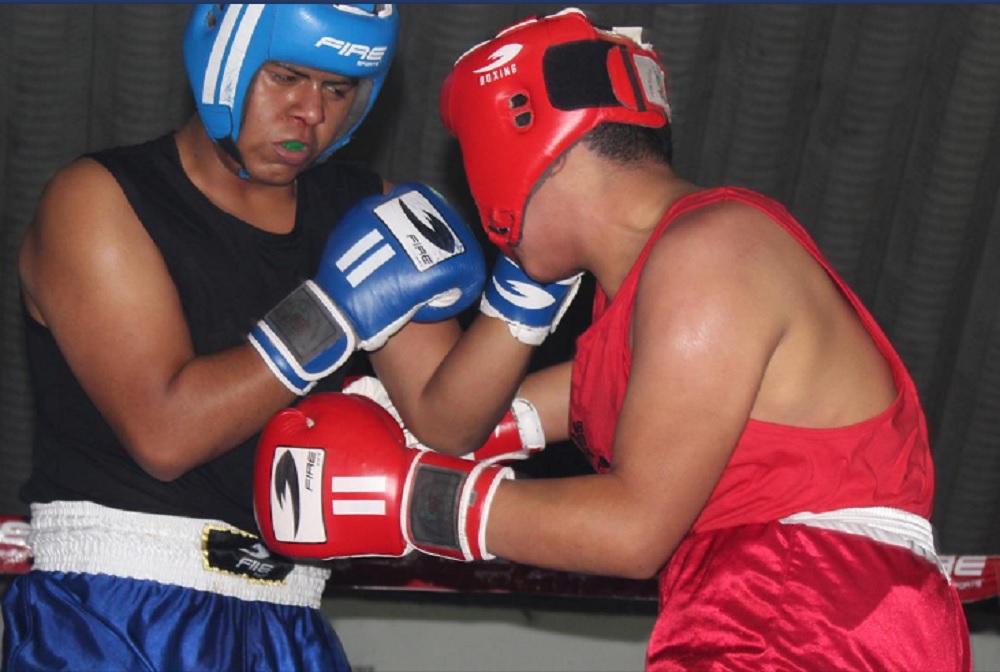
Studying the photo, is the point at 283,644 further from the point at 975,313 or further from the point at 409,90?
the point at 975,313

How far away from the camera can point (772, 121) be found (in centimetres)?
385

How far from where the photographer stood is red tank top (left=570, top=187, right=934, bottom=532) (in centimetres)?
204

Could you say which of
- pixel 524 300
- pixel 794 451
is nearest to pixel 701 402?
pixel 794 451

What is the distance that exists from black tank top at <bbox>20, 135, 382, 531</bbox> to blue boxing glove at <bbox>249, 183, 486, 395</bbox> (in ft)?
0.29

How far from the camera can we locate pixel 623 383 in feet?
6.94

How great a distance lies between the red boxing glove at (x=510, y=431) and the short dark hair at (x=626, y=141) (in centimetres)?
72

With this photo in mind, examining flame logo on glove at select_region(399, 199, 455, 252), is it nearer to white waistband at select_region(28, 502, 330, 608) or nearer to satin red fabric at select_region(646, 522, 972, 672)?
white waistband at select_region(28, 502, 330, 608)

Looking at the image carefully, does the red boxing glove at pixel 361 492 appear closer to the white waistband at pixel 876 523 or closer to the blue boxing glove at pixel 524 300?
the blue boxing glove at pixel 524 300

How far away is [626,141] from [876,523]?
2.17ft

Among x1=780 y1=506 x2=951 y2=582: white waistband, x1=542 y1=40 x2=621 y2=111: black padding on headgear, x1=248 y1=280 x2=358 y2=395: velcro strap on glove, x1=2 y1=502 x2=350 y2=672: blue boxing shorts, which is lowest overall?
x1=2 y1=502 x2=350 y2=672: blue boxing shorts

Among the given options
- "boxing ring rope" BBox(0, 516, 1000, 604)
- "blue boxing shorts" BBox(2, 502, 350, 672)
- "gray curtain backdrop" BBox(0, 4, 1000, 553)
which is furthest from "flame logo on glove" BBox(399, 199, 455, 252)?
"boxing ring rope" BBox(0, 516, 1000, 604)

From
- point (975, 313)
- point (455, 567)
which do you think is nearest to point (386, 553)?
point (455, 567)

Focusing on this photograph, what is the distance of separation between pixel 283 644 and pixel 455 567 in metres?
1.35

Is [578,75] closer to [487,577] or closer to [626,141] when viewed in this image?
[626,141]
